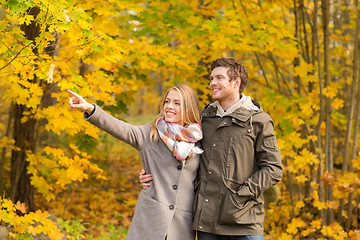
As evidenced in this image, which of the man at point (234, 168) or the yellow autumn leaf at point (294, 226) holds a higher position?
the man at point (234, 168)

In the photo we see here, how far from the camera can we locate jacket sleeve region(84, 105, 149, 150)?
7.45 ft

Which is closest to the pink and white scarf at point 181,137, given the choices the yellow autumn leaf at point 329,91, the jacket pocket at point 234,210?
the jacket pocket at point 234,210

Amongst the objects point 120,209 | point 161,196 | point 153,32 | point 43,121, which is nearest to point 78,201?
point 120,209

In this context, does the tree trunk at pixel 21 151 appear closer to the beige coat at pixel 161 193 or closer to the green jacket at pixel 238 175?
the beige coat at pixel 161 193

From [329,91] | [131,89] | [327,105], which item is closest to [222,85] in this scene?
[329,91]

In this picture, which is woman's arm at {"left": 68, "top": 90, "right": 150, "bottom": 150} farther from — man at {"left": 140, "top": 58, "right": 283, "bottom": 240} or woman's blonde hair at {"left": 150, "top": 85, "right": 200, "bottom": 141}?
man at {"left": 140, "top": 58, "right": 283, "bottom": 240}

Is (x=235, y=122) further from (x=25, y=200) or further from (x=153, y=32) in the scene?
(x=25, y=200)

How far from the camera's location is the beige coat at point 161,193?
238 centimetres

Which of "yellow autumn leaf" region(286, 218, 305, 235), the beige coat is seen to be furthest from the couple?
"yellow autumn leaf" region(286, 218, 305, 235)

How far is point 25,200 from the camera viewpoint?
5.16 metres

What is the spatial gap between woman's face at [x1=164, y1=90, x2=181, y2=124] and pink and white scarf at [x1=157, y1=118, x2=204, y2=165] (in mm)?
41

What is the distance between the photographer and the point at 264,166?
7.73ft

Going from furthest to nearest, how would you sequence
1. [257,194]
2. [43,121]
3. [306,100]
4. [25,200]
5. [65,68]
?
[43,121], [25,200], [306,100], [65,68], [257,194]

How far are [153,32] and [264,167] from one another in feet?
11.8
